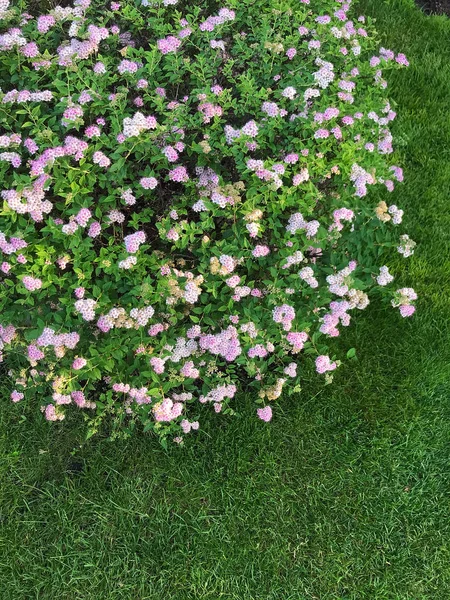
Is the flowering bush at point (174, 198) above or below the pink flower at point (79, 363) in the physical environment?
above

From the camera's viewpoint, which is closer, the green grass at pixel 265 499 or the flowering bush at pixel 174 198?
the flowering bush at pixel 174 198

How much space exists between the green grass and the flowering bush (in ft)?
1.32

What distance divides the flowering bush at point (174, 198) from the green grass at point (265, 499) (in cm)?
40

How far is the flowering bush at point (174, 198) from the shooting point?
81.5 inches

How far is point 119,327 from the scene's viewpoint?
7.02 ft

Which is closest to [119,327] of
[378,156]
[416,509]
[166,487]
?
[166,487]

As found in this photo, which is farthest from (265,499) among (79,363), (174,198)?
(174,198)

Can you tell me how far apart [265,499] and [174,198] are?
58.3 inches

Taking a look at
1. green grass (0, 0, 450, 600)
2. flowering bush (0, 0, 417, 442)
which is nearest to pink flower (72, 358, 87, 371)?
flowering bush (0, 0, 417, 442)

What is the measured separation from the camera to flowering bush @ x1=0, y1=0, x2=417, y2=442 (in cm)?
207

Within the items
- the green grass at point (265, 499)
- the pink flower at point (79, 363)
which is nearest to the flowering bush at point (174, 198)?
the pink flower at point (79, 363)

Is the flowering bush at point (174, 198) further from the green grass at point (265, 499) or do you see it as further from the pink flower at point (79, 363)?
the green grass at point (265, 499)

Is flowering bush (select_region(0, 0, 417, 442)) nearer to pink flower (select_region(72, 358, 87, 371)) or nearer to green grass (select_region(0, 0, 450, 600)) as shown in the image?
pink flower (select_region(72, 358, 87, 371))

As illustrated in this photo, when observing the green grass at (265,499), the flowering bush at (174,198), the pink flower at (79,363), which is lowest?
the green grass at (265,499)
